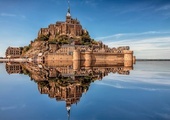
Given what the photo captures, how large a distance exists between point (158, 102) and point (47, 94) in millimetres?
4127

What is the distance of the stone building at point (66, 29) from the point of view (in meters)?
57.8

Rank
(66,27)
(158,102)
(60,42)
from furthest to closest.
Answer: (66,27), (60,42), (158,102)

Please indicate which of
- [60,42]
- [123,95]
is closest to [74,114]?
[123,95]

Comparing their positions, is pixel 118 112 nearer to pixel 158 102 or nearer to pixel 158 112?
pixel 158 112

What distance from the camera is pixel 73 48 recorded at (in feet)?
161

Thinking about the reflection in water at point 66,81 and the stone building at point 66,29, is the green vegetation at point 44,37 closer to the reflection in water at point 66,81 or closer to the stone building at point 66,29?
the stone building at point 66,29

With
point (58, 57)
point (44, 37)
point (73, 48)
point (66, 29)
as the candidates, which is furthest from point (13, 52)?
point (58, 57)

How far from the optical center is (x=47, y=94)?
9383 mm

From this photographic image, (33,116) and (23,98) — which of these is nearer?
(33,116)

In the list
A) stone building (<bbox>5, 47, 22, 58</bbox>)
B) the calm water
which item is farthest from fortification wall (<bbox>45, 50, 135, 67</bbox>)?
the calm water

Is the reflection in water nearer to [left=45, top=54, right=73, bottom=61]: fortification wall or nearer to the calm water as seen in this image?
the calm water

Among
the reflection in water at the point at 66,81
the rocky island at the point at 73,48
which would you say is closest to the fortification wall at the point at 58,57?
the rocky island at the point at 73,48

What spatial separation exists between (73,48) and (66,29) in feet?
31.7

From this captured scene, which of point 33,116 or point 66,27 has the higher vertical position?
point 66,27
